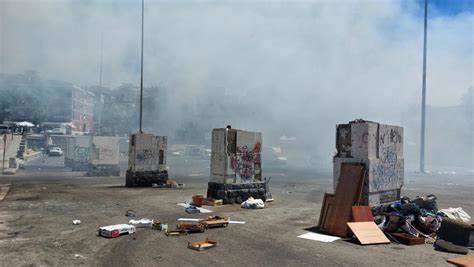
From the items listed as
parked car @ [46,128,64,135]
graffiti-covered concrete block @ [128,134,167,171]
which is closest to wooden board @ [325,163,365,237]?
graffiti-covered concrete block @ [128,134,167,171]

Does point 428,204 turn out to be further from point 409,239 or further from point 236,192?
point 236,192

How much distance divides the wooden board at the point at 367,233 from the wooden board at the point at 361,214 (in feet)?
0.63

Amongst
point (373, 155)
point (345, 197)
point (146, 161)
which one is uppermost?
point (373, 155)

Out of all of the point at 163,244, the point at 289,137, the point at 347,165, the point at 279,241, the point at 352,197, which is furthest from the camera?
the point at 289,137

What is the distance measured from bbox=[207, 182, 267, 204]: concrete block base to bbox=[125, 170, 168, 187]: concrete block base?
5.96m

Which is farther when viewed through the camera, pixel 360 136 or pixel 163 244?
pixel 360 136

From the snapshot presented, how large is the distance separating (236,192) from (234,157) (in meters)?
1.22

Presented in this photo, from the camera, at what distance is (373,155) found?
9500 mm

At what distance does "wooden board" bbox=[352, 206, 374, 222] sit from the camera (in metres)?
8.42

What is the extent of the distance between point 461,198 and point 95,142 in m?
20.6

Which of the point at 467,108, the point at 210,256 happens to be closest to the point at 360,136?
the point at 210,256

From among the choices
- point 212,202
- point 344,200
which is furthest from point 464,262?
point 212,202

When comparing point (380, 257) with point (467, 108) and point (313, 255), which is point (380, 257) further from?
point (467, 108)

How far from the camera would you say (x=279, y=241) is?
7.76 m
